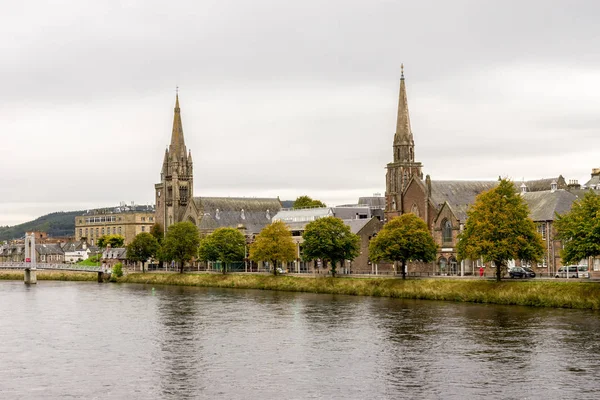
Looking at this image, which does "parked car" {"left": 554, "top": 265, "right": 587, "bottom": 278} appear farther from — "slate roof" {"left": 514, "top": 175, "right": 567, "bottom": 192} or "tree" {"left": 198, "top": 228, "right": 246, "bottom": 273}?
"tree" {"left": 198, "top": 228, "right": 246, "bottom": 273}

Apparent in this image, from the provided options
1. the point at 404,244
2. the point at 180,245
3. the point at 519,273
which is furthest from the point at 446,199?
the point at 180,245

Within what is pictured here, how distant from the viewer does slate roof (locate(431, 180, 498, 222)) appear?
Answer: 146 m

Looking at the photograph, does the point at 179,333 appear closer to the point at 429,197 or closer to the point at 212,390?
the point at 212,390

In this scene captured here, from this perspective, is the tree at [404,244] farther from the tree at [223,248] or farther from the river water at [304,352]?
the tree at [223,248]

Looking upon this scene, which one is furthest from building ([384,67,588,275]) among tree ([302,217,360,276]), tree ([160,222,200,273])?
tree ([160,222,200,273])

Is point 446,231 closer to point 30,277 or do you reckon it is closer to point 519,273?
point 519,273

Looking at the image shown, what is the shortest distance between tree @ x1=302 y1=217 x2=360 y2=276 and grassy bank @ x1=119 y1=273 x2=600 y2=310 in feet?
16.0

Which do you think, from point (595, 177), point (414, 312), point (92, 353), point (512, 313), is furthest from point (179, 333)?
point (595, 177)

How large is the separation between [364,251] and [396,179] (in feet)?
46.9

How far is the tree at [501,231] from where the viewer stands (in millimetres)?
103688

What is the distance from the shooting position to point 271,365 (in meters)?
60.6

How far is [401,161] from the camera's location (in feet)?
520

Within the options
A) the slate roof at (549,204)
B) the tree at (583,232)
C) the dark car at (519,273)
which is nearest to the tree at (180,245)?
the slate roof at (549,204)

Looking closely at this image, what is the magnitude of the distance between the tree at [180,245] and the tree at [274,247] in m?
28.7
